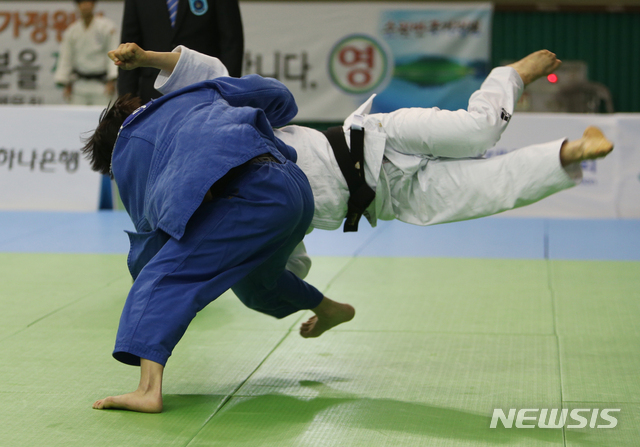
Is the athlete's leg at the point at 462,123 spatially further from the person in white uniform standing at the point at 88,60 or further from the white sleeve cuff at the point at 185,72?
the person in white uniform standing at the point at 88,60

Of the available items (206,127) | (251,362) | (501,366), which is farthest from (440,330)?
(206,127)

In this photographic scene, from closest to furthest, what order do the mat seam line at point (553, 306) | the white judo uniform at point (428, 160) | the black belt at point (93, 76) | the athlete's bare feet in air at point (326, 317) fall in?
the mat seam line at point (553, 306)
the white judo uniform at point (428, 160)
the athlete's bare feet in air at point (326, 317)
the black belt at point (93, 76)

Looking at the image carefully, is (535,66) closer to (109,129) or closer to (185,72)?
(185,72)

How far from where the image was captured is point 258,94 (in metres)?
2.46

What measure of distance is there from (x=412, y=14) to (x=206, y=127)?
7973mm

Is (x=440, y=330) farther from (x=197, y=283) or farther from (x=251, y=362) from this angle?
(x=197, y=283)

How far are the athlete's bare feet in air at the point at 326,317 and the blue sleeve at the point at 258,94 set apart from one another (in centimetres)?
76

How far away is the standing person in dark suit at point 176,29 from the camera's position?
154 inches

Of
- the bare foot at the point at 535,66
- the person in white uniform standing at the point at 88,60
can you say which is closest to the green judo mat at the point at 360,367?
the bare foot at the point at 535,66

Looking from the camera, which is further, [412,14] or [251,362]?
[412,14]

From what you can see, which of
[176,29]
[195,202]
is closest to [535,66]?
[195,202]

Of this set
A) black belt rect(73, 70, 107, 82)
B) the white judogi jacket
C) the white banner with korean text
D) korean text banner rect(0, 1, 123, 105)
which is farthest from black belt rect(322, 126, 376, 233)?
korean text banner rect(0, 1, 123, 105)

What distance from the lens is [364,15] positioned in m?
9.73

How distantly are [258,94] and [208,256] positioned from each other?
0.59 metres
